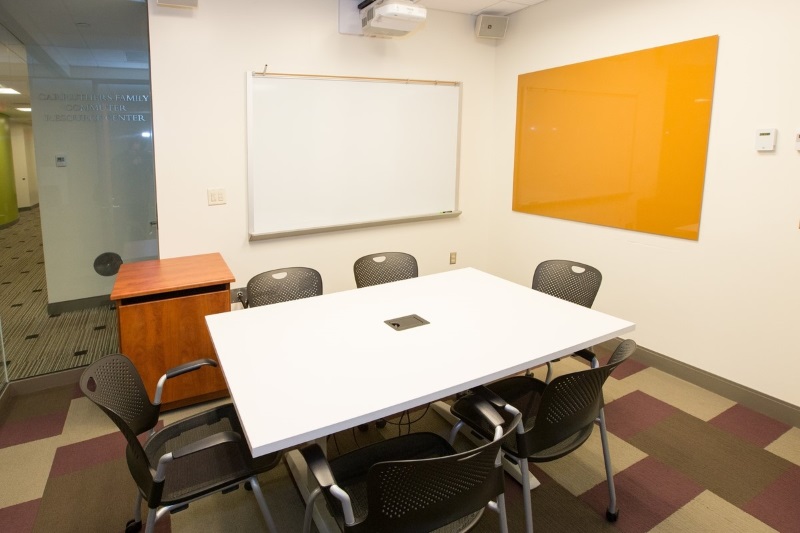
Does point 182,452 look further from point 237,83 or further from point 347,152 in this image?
point 347,152

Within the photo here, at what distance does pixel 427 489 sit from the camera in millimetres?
1382

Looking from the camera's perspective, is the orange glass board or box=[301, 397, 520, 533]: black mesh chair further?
the orange glass board

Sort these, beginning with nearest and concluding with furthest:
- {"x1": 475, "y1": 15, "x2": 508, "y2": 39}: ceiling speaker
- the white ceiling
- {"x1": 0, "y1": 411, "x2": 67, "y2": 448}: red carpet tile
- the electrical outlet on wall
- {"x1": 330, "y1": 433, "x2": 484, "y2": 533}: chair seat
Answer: {"x1": 330, "y1": 433, "x2": 484, "y2": 533}: chair seat
{"x1": 0, "y1": 411, "x2": 67, "y2": 448}: red carpet tile
the electrical outlet on wall
the white ceiling
{"x1": 475, "y1": 15, "x2": 508, "y2": 39}: ceiling speaker

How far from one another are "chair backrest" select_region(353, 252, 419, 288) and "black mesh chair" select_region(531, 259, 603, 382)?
87 cm

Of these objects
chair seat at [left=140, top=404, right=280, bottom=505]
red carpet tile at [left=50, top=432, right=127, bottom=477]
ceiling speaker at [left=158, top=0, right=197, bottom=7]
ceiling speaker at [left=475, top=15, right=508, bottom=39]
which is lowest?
red carpet tile at [left=50, top=432, right=127, bottom=477]

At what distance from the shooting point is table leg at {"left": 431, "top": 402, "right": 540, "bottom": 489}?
241 centimetres

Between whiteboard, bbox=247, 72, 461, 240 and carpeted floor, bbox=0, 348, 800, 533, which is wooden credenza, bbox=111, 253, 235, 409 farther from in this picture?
whiteboard, bbox=247, 72, 461, 240

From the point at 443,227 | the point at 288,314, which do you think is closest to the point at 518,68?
the point at 443,227

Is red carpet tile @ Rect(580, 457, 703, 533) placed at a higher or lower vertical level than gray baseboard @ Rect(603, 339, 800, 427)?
lower

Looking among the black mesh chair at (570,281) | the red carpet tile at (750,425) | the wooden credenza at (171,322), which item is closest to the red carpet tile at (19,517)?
the wooden credenza at (171,322)

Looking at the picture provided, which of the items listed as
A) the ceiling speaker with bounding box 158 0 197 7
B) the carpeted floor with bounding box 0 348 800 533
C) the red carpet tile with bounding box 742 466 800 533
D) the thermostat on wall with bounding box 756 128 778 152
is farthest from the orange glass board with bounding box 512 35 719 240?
the ceiling speaker with bounding box 158 0 197 7

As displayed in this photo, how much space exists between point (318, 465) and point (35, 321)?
10.6 feet

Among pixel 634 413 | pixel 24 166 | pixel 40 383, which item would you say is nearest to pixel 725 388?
pixel 634 413

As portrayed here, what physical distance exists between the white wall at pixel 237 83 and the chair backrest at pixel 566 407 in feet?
9.17
